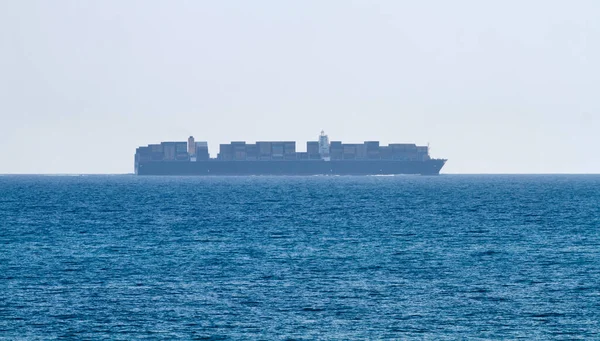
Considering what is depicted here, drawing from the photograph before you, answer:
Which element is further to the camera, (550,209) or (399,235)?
(550,209)

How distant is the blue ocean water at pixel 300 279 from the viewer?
2833 centimetres

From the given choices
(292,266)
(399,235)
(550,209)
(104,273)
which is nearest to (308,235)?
(399,235)

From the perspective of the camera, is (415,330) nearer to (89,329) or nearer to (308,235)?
(89,329)

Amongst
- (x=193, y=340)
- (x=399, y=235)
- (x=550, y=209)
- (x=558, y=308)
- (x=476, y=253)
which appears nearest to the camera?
(x=193, y=340)

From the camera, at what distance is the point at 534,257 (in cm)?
4466

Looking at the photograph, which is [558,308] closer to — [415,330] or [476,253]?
[415,330]

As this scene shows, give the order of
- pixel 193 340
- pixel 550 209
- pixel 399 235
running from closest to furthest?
1. pixel 193 340
2. pixel 399 235
3. pixel 550 209

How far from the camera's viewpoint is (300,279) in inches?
1463

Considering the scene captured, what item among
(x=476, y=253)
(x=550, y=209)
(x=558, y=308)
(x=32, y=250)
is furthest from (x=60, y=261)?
(x=550, y=209)

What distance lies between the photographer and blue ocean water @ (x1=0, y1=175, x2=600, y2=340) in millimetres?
28328

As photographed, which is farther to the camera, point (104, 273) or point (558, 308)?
point (104, 273)

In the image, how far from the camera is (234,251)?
4753 centimetres

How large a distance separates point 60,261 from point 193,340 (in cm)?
1840

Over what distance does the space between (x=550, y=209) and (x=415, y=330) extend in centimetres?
5975
